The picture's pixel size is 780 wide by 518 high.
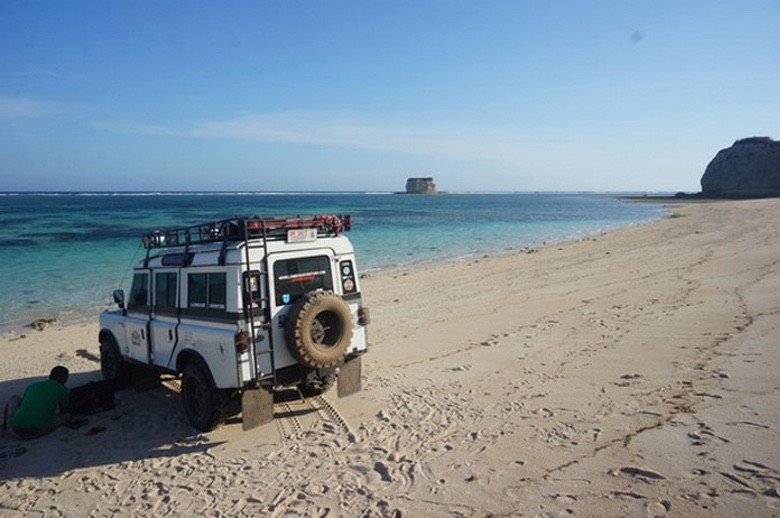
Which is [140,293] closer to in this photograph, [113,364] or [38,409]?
[113,364]

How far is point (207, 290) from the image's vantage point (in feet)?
22.1

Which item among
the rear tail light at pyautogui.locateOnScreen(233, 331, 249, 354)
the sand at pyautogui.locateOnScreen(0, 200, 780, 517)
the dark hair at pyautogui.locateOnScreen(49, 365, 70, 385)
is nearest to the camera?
the sand at pyautogui.locateOnScreen(0, 200, 780, 517)

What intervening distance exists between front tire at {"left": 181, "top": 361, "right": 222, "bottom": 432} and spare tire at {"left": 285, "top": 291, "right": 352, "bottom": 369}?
1.11 metres

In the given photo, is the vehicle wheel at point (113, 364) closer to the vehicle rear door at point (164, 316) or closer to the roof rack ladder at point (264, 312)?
the vehicle rear door at point (164, 316)

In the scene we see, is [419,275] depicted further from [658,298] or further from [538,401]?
[538,401]

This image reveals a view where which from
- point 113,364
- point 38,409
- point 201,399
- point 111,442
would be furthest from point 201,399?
point 113,364

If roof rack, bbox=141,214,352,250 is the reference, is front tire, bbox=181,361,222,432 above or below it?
below

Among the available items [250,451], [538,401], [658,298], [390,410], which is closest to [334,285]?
[390,410]

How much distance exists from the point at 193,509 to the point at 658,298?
39.1 ft

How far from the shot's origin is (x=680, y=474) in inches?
194

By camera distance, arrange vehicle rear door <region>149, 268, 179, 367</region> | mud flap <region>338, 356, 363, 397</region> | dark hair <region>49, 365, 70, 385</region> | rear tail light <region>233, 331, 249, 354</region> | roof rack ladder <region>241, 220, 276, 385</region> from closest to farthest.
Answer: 1. rear tail light <region>233, 331, 249, 354</region>
2. roof rack ladder <region>241, 220, 276, 385</region>
3. vehicle rear door <region>149, 268, 179, 367</region>
4. mud flap <region>338, 356, 363, 397</region>
5. dark hair <region>49, 365, 70, 385</region>

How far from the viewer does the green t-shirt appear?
6.87 meters

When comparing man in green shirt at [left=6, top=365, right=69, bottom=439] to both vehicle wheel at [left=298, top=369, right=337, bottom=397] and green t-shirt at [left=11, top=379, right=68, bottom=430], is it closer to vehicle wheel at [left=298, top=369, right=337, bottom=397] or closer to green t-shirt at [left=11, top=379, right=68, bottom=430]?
green t-shirt at [left=11, top=379, right=68, bottom=430]

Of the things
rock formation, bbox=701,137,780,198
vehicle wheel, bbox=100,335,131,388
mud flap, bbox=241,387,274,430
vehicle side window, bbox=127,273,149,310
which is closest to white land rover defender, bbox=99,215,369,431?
mud flap, bbox=241,387,274,430
